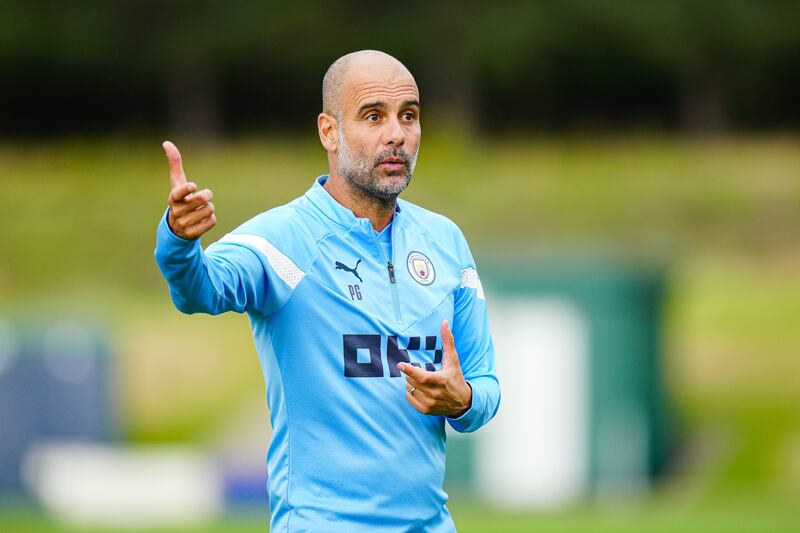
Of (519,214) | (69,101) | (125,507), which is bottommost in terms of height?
(125,507)

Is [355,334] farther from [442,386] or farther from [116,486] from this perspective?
[116,486]

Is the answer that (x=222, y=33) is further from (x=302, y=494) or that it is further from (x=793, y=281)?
(x=302, y=494)

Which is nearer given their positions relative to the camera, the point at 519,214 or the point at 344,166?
the point at 344,166

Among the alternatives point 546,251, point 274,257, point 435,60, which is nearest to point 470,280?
point 274,257

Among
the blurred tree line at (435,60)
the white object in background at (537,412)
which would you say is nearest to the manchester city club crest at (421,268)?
the white object in background at (537,412)

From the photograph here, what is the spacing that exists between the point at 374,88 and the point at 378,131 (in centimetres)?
12

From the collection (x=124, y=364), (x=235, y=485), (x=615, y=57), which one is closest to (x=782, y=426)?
(x=235, y=485)

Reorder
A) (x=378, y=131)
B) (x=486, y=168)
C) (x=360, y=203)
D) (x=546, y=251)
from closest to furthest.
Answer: (x=378, y=131) → (x=360, y=203) → (x=546, y=251) → (x=486, y=168)

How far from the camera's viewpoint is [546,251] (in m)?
13.5

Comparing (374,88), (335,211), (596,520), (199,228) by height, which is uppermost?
(374,88)

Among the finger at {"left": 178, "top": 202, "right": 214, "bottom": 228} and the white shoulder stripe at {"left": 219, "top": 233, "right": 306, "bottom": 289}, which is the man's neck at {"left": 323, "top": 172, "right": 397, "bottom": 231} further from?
the finger at {"left": 178, "top": 202, "right": 214, "bottom": 228}

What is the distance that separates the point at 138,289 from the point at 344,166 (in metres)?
16.9

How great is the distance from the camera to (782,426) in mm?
14602

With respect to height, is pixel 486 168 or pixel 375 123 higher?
pixel 486 168
